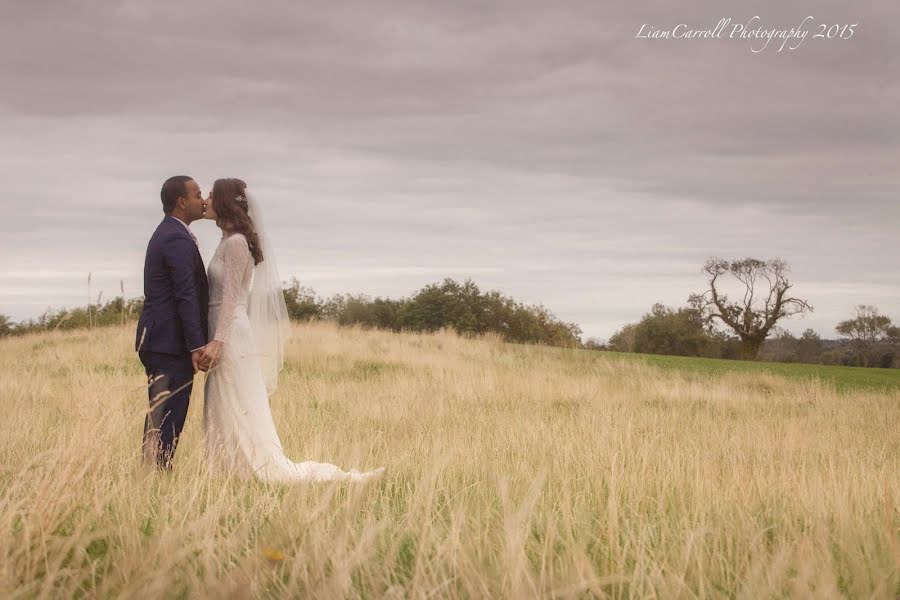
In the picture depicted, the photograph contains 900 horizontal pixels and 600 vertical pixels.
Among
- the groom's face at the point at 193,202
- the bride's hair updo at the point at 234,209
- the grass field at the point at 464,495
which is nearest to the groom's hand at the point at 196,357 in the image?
the grass field at the point at 464,495

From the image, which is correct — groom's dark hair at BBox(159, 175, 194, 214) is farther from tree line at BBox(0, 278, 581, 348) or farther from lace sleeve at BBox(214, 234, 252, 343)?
tree line at BBox(0, 278, 581, 348)

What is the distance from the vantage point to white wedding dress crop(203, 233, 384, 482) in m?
6.49

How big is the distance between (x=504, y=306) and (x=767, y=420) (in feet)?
125

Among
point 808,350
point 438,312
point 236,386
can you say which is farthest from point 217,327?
point 808,350

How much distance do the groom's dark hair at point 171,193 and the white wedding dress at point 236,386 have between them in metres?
0.49

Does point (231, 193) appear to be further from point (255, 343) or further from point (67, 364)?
point (67, 364)

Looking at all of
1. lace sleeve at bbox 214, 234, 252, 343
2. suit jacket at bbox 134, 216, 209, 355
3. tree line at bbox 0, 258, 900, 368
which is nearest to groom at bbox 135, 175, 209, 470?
suit jacket at bbox 134, 216, 209, 355

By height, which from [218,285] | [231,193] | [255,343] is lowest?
[255,343]

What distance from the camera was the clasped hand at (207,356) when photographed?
6.25 metres

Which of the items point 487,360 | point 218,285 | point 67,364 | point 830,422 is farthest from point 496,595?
point 487,360

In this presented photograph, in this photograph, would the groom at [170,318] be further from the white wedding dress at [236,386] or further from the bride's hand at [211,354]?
the white wedding dress at [236,386]

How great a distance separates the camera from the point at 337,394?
42.1ft

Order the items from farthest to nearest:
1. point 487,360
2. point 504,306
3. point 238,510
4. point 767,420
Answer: point 504,306
point 487,360
point 767,420
point 238,510

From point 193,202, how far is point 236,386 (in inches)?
62.8
